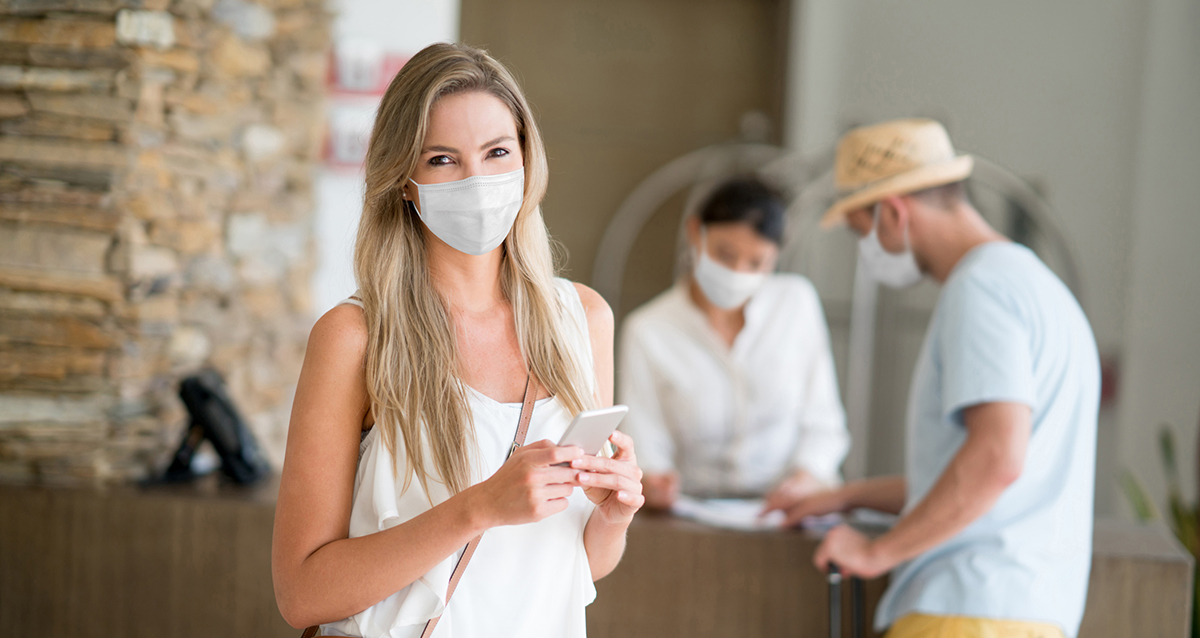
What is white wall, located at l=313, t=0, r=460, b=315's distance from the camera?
11.1 ft

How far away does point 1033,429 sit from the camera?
5.30 ft

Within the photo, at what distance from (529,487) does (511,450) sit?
0.61 ft

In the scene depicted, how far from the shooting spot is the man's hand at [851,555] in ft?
5.69

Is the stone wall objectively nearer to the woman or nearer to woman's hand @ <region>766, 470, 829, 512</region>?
the woman

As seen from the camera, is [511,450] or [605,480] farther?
[511,450]

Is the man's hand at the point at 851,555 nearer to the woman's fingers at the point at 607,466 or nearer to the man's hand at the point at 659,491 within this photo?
the man's hand at the point at 659,491

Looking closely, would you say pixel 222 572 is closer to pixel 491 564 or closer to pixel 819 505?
pixel 491 564

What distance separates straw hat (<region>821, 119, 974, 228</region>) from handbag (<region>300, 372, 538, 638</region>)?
0.99 meters

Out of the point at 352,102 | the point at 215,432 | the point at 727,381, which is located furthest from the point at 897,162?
the point at 352,102

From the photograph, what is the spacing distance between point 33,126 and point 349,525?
5.56 feet

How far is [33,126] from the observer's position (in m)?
2.23

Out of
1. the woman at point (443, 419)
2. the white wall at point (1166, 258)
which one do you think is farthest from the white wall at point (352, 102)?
the white wall at point (1166, 258)

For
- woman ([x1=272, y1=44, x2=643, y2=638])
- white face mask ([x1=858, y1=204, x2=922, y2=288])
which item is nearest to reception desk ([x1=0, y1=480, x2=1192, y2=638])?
white face mask ([x1=858, y1=204, x2=922, y2=288])

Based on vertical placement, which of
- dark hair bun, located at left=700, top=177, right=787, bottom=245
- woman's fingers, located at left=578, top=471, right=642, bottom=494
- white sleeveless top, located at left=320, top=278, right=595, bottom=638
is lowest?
white sleeveless top, located at left=320, top=278, right=595, bottom=638
